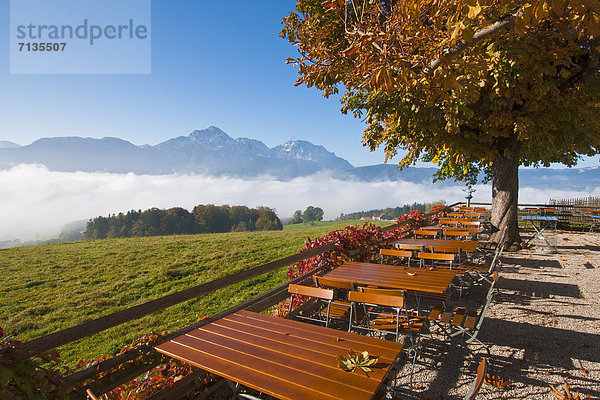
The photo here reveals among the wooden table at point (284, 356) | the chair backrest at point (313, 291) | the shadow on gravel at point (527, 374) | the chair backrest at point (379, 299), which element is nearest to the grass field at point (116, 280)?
the chair backrest at point (313, 291)

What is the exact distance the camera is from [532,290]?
257 inches

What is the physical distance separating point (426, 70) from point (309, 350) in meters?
4.88

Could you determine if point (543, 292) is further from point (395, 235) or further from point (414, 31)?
point (414, 31)

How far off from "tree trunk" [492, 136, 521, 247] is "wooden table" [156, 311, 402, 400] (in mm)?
10495

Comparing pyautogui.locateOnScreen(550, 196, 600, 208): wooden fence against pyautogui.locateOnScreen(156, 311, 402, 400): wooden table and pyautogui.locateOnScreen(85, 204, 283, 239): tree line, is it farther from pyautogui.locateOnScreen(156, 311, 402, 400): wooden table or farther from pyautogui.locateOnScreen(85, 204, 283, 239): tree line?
pyautogui.locateOnScreen(85, 204, 283, 239): tree line

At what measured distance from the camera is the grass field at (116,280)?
9156mm

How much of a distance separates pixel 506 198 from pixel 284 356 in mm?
11285

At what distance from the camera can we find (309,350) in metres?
2.31

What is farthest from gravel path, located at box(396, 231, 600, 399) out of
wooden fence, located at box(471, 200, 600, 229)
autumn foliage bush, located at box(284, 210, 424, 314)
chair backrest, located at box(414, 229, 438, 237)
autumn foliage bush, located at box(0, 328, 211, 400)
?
wooden fence, located at box(471, 200, 600, 229)

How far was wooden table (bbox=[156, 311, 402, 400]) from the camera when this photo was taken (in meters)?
1.85

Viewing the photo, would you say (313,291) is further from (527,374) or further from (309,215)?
(309,215)

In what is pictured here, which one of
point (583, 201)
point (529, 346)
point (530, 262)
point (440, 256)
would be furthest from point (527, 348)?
point (583, 201)

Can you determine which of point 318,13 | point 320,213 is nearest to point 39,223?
point 320,213

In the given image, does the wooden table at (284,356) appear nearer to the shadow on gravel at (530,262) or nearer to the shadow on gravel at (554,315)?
the shadow on gravel at (554,315)
